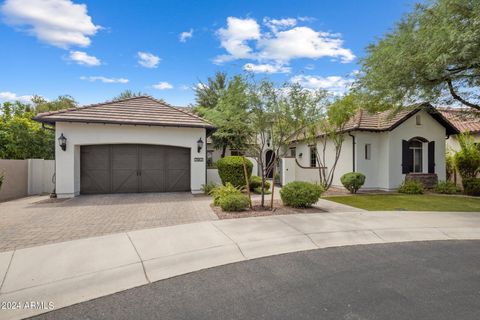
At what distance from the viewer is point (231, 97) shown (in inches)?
328

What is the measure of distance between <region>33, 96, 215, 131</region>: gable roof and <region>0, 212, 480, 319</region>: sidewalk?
23.4 feet

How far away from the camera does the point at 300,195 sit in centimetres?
868

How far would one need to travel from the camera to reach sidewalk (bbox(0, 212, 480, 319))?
3.68m

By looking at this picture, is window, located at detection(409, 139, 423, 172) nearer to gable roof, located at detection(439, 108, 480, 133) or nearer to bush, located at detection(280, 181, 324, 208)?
gable roof, located at detection(439, 108, 480, 133)

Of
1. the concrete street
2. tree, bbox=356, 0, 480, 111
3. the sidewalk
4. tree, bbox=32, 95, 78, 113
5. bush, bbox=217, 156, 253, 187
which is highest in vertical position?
tree, bbox=32, 95, 78, 113

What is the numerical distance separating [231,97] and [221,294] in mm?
6123

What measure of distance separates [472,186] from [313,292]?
49.8ft

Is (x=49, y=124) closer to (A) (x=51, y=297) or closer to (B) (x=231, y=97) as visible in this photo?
(B) (x=231, y=97)

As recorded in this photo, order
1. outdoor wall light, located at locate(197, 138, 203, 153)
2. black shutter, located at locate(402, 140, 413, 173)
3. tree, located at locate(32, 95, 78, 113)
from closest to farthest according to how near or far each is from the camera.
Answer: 1. outdoor wall light, located at locate(197, 138, 203, 153)
2. black shutter, located at locate(402, 140, 413, 173)
3. tree, located at locate(32, 95, 78, 113)

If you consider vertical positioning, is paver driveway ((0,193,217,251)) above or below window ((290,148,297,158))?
below

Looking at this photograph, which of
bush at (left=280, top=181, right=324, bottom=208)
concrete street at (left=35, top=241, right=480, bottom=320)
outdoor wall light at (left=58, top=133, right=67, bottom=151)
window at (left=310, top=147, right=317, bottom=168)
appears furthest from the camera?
window at (left=310, top=147, right=317, bottom=168)

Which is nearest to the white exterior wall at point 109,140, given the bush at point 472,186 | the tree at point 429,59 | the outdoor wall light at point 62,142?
the outdoor wall light at point 62,142

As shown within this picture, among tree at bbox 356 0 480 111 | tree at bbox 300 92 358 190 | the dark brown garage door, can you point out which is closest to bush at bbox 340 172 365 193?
tree at bbox 300 92 358 190

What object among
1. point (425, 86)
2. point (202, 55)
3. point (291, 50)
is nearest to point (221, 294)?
point (425, 86)
